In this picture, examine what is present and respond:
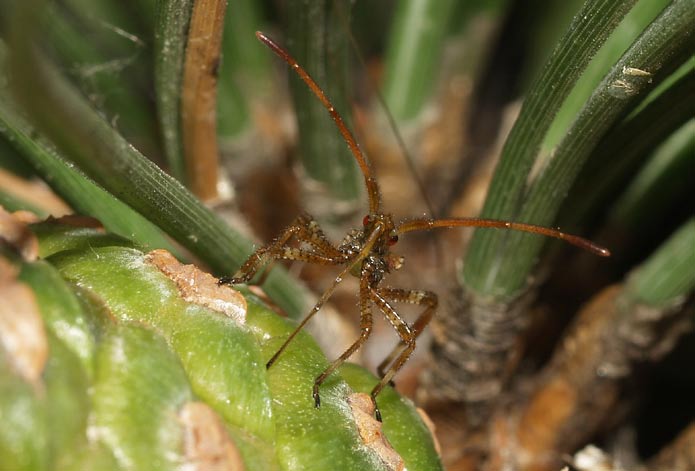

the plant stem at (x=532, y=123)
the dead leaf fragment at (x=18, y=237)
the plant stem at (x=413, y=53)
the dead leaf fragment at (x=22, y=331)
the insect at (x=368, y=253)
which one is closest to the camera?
the dead leaf fragment at (x=22, y=331)

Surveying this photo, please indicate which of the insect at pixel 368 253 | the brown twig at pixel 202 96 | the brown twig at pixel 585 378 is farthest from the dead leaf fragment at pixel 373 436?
the brown twig at pixel 585 378

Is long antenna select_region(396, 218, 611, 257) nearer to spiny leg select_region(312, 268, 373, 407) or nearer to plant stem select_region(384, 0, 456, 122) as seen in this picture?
spiny leg select_region(312, 268, 373, 407)

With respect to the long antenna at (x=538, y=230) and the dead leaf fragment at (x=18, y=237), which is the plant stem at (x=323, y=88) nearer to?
the long antenna at (x=538, y=230)

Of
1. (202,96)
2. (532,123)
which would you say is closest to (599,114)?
(532,123)

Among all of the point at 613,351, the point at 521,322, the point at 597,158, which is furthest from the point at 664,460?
the point at 597,158

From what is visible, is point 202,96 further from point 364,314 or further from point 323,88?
point 364,314
